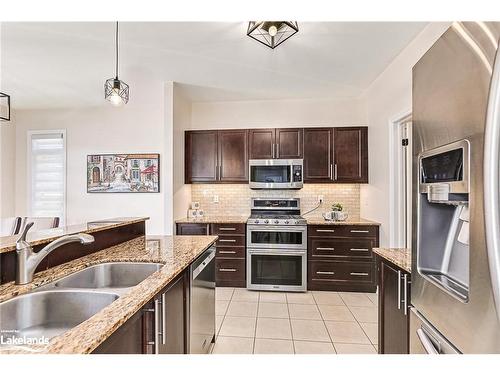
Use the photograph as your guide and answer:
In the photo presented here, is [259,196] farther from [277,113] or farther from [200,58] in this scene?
[200,58]

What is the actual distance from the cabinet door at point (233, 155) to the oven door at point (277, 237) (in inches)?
33.2

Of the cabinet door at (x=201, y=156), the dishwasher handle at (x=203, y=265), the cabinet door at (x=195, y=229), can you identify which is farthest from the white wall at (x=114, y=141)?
the dishwasher handle at (x=203, y=265)

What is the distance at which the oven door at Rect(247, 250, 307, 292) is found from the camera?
143 inches

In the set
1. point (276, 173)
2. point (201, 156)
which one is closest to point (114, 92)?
point (201, 156)

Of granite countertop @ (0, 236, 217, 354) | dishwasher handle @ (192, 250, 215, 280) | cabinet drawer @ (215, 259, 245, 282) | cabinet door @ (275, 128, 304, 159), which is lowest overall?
cabinet drawer @ (215, 259, 245, 282)

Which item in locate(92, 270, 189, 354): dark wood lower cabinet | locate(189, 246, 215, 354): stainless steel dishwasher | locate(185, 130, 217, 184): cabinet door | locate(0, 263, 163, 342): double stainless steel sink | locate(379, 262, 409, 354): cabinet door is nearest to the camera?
locate(92, 270, 189, 354): dark wood lower cabinet

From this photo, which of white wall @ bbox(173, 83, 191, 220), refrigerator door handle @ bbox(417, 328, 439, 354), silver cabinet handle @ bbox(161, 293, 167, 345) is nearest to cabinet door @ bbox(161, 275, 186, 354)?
silver cabinet handle @ bbox(161, 293, 167, 345)

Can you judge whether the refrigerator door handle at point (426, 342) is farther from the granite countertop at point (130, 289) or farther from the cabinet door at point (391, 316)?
the granite countertop at point (130, 289)

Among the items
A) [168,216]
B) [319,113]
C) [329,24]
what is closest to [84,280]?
[168,216]

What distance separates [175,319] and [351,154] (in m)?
3.36

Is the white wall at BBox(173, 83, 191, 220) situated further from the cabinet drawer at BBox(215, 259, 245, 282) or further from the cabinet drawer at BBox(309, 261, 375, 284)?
the cabinet drawer at BBox(309, 261, 375, 284)

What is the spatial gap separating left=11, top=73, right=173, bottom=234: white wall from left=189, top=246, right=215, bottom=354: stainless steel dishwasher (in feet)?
5.30

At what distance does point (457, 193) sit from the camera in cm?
77

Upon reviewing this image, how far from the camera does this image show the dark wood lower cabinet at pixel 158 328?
3.08 feet
